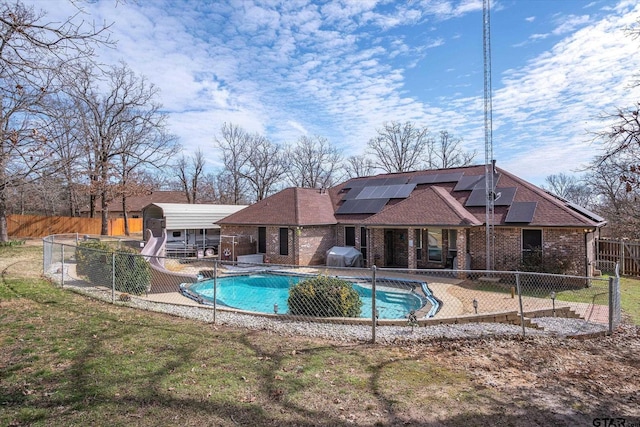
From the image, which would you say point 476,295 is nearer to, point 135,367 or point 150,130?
point 135,367

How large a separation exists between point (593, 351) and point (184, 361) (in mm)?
6511

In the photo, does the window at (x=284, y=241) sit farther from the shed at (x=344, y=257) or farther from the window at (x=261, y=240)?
the shed at (x=344, y=257)

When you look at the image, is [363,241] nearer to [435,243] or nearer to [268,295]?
[435,243]

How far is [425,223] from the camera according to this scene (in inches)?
662

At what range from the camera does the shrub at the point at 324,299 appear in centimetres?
839

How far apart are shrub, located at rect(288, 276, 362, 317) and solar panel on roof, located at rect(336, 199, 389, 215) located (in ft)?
39.6

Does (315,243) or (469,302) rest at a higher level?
(315,243)

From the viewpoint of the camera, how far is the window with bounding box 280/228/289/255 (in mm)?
20469

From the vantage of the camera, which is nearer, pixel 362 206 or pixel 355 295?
pixel 355 295

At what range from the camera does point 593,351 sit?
594cm

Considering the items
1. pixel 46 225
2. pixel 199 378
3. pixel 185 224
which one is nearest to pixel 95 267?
pixel 199 378

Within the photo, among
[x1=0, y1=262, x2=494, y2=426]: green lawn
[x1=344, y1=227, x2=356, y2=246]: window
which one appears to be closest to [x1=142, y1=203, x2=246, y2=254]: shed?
[x1=344, y1=227, x2=356, y2=246]: window

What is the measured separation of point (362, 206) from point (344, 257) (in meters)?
3.82

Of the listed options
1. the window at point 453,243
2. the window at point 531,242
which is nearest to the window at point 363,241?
the window at point 453,243
